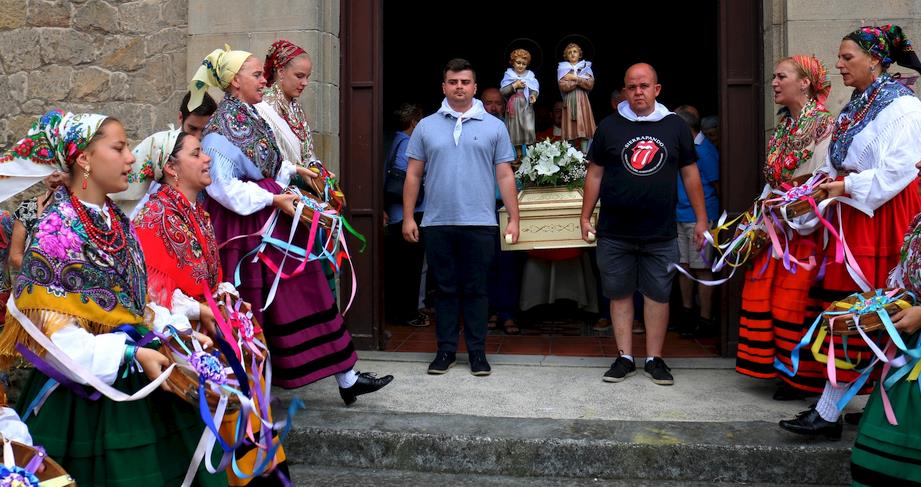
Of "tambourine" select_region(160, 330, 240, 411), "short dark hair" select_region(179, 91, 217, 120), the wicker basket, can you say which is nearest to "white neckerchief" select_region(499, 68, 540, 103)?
"short dark hair" select_region(179, 91, 217, 120)

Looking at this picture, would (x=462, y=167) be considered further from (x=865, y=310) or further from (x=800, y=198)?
(x=865, y=310)

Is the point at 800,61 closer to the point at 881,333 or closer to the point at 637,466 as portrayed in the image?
the point at 881,333

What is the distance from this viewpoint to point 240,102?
15.2ft

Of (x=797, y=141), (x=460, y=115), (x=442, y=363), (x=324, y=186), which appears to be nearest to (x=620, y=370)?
(x=442, y=363)

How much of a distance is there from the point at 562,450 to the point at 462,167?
2066 mm

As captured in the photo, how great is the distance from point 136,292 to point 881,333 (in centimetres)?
273

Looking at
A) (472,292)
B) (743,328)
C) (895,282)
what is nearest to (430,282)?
(472,292)

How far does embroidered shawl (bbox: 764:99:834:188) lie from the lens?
5.01 metres

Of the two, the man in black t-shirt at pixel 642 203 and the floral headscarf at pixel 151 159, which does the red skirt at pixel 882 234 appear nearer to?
the man in black t-shirt at pixel 642 203

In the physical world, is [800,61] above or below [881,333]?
above

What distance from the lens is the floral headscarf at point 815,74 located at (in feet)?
16.9

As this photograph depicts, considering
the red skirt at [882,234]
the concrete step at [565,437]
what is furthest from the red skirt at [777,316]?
the red skirt at [882,234]

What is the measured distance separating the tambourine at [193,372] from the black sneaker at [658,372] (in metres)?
3.05

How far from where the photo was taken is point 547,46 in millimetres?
11406
